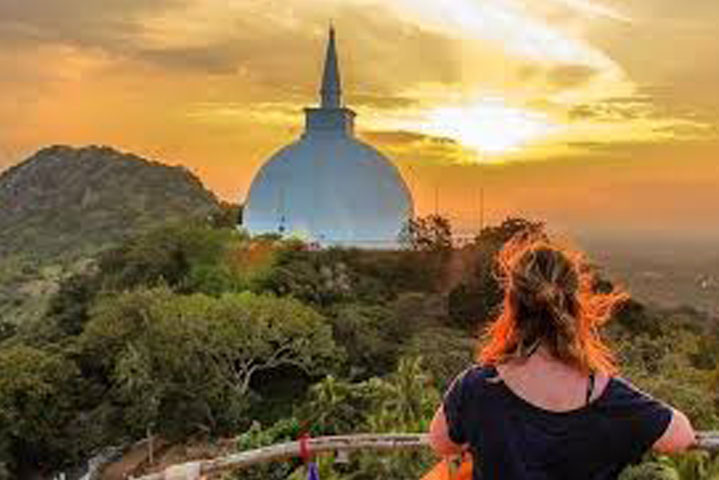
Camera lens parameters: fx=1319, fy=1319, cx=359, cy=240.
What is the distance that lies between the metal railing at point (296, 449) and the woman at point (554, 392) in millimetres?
1165

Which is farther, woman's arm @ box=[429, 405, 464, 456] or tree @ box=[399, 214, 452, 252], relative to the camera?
tree @ box=[399, 214, 452, 252]

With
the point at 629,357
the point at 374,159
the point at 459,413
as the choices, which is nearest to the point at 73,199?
the point at 374,159

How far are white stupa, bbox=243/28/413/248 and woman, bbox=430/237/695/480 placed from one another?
134 feet

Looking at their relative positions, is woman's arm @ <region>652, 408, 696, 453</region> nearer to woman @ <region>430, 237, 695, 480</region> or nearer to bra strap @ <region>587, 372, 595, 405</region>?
woman @ <region>430, 237, 695, 480</region>

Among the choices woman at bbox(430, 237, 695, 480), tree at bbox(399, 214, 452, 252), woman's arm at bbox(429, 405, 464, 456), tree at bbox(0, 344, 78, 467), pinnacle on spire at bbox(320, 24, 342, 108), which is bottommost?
tree at bbox(0, 344, 78, 467)

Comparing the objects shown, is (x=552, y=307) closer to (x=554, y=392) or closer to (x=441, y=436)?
(x=554, y=392)

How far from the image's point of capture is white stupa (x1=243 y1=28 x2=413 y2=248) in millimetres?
46031

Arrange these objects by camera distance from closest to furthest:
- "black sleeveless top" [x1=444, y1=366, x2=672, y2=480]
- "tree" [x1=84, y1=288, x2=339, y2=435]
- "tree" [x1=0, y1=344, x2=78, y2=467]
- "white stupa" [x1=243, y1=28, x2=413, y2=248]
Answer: "black sleeveless top" [x1=444, y1=366, x2=672, y2=480]
"tree" [x1=84, y1=288, x2=339, y2=435]
"tree" [x1=0, y1=344, x2=78, y2=467]
"white stupa" [x1=243, y1=28, x2=413, y2=248]

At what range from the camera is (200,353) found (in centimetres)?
2873

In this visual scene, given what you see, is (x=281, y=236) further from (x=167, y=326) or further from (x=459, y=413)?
(x=459, y=413)

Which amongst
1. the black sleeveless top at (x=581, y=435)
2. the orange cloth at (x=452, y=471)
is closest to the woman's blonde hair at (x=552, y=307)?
the black sleeveless top at (x=581, y=435)

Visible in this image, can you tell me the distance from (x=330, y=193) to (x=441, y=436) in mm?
42796

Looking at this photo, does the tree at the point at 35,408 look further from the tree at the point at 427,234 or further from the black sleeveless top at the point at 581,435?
the black sleeveless top at the point at 581,435

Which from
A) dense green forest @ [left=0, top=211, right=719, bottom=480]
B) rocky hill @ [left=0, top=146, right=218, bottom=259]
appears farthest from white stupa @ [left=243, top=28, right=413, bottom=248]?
rocky hill @ [left=0, top=146, right=218, bottom=259]
